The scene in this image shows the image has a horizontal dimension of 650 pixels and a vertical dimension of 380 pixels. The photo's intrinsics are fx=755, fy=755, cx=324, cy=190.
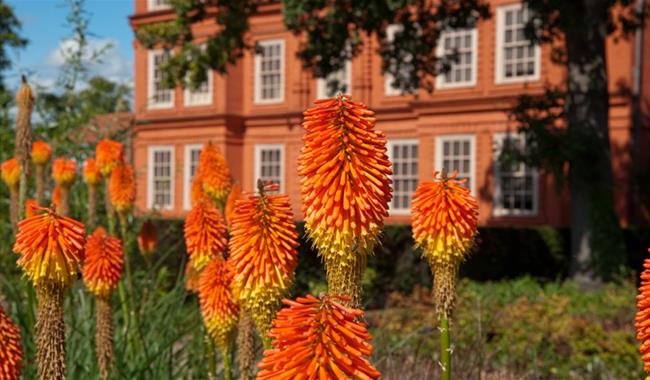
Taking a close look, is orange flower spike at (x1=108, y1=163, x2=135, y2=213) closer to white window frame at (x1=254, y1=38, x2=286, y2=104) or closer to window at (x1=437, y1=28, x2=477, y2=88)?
window at (x1=437, y1=28, x2=477, y2=88)

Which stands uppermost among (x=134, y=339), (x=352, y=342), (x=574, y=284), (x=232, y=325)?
(x=352, y=342)

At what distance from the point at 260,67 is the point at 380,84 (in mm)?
5508

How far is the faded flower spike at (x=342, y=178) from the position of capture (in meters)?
1.59

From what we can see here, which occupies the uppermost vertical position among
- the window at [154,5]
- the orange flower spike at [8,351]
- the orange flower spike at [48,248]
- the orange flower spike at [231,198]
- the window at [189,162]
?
the window at [154,5]

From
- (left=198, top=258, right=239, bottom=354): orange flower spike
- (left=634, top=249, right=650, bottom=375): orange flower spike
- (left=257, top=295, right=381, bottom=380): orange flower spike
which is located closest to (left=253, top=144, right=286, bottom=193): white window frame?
(left=198, top=258, right=239, bottom=354): orange flower spike

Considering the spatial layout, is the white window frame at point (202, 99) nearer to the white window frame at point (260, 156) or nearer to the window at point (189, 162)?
the window at point (189, 162)

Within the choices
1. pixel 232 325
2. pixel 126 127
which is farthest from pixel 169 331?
pixel 126 127

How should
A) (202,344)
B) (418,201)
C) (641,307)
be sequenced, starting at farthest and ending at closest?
(202,344) < (418,201) < (641,307)

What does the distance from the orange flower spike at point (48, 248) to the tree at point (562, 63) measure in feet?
35.9

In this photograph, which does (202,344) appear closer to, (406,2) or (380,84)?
(406,2)

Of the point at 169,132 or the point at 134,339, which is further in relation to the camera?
the point at 169,132

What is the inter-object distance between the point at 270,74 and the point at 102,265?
2633cm

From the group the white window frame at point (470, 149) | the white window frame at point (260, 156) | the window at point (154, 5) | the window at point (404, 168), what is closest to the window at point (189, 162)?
the white window frame at point (260, 156)

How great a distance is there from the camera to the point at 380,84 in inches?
1024
